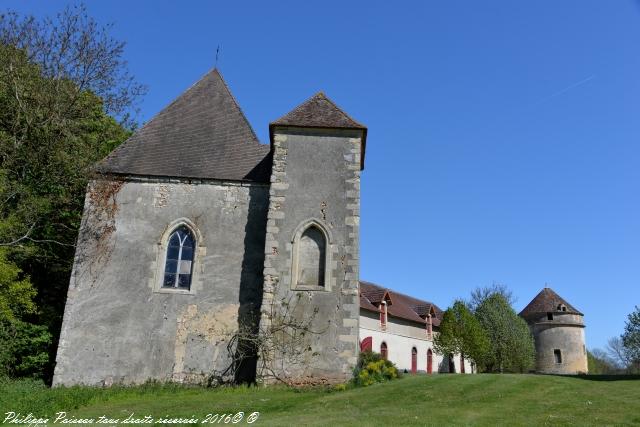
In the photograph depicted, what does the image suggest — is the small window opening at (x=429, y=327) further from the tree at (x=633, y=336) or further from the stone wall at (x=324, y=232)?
the stone wall at (x=324, y=232)

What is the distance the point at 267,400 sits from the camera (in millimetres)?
10211

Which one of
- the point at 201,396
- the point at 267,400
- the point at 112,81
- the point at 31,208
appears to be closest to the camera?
the point at 267,400

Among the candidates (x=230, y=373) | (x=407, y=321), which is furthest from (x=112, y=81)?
(x=407, y=321)

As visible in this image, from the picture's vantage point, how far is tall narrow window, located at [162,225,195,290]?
13.8 m

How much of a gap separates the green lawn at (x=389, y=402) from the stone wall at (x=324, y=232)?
1.04 m

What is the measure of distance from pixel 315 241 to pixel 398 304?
2185 cm

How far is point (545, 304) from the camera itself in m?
37.1

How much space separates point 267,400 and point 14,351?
331 inches

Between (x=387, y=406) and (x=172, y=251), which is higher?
(x=172, y=251)

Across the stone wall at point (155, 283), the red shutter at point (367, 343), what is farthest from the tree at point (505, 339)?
the stone wall at point (155, 283)

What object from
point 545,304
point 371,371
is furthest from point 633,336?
point 545,304

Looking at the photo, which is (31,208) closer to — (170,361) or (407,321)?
(170,361)

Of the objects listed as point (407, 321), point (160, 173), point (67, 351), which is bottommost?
point (67, 351)

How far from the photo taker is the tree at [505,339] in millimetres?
30500
